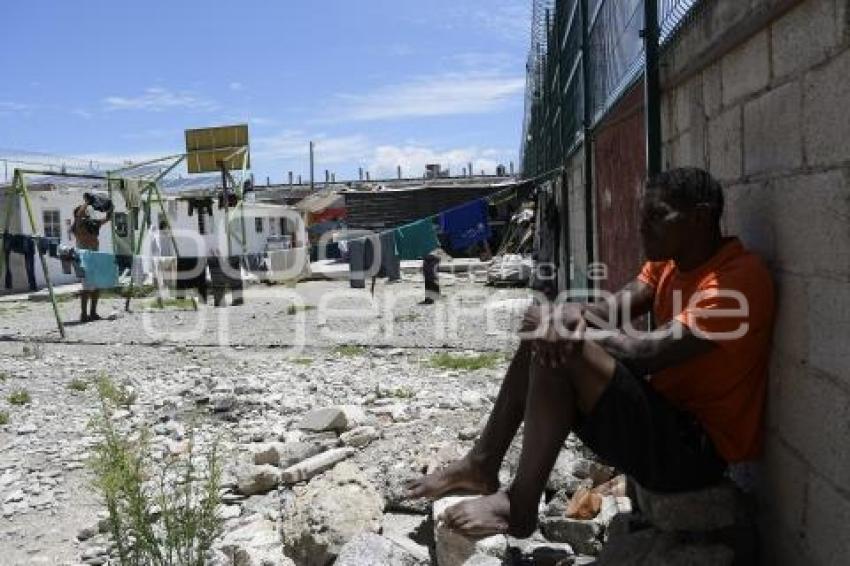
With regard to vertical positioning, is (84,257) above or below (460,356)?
above

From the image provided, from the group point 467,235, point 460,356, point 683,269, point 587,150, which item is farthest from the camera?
point 467,235

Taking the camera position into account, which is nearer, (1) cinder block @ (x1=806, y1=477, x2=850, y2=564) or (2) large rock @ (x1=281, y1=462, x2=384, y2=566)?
(1) cinder block @ (x1=806, y1=477, x2=850, y2=564)

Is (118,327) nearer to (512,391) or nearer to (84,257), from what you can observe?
(84,257)

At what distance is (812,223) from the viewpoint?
1.96 metres

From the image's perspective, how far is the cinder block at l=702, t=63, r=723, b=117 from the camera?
2695mm

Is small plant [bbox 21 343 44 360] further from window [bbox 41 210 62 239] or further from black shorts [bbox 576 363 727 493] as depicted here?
window [bbox 41 210 62 239]

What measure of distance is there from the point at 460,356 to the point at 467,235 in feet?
19.1

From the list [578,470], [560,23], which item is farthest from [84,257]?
[578,470]

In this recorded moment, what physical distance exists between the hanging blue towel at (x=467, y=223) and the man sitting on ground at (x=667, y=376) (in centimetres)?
1018

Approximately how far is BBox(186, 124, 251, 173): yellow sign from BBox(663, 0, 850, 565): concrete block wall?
18472 mm

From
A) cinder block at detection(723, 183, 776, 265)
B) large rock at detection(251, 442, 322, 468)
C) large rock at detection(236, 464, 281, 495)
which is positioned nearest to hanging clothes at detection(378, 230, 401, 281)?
large rock at detection(251, 442, 322, 468)

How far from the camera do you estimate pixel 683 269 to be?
2.57m

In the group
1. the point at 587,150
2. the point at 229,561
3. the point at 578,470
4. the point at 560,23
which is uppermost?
the point at 560,23

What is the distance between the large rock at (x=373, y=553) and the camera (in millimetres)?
3062
